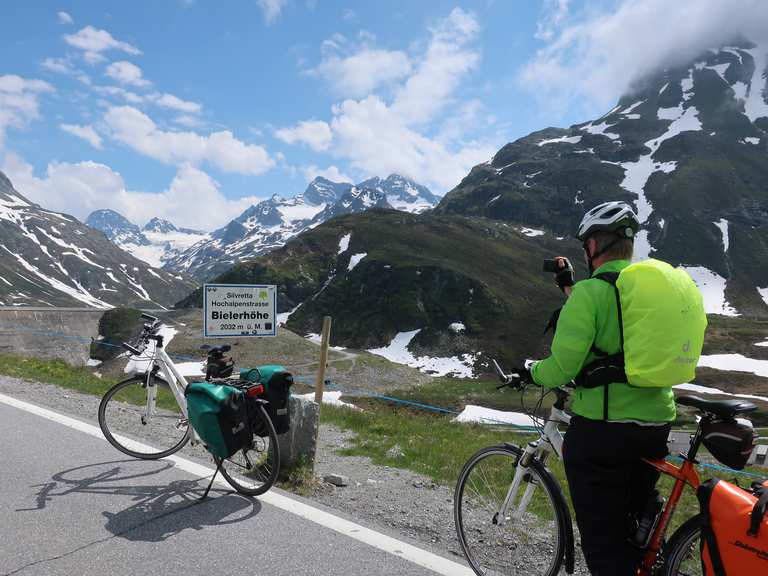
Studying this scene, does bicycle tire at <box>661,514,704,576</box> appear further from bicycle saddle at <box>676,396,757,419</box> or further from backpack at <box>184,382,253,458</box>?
backpack at <box>184,382,253,458</box>

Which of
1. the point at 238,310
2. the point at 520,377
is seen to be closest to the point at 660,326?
the point at 520,377

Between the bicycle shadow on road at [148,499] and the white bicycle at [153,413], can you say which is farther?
the white bicycle at [153,413]

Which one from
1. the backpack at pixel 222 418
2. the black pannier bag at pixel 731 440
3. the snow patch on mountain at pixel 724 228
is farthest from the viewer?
the snow patch on mountain at pixel 724 228

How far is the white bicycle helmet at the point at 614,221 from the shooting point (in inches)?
144

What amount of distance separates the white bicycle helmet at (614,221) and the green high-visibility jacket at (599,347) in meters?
0.34

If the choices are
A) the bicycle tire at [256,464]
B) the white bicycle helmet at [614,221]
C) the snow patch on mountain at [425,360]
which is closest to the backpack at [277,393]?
the bicycle tire at [256,464]

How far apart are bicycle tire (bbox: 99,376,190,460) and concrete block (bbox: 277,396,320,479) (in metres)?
1.54

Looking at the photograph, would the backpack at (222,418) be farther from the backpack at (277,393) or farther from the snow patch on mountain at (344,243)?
the snow patch on mountain at (344,243)

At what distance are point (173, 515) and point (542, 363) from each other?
4.30 m

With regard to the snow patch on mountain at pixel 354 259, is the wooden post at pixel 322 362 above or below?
below

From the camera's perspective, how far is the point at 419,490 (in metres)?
7.07

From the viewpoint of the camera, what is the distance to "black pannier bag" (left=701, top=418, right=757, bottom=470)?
316 cm

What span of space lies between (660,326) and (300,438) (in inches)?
203

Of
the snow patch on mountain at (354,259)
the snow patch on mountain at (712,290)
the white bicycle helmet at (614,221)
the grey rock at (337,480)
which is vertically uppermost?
the snow patch on mountain at (712,290)
